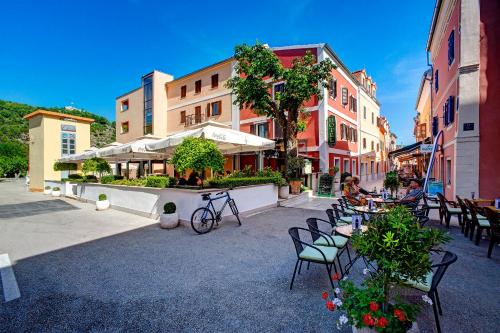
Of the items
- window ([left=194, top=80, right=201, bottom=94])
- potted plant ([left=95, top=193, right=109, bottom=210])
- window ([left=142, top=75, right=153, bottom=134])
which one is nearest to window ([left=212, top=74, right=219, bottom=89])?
window ([left=194, top=80, right=201, bottom=94])

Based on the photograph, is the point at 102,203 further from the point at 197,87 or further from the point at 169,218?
the point at 197,87

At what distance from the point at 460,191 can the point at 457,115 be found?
268cm

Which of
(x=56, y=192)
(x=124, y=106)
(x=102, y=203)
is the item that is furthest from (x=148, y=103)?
(x=102, y=203)

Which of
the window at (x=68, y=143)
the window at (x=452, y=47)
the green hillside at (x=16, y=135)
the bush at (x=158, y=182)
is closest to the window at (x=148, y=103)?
the window at (x=68, y=143)

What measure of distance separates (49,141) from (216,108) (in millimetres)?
14195

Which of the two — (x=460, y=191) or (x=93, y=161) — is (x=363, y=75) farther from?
(x=93, y=161)

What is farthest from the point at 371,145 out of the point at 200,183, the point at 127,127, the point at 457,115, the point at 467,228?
the point at 127,127

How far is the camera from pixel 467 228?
575 cm

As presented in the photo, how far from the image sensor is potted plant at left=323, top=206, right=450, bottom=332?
1.87 metres

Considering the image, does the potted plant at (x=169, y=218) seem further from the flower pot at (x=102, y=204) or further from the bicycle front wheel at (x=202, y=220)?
the flower pot at (x=102, y=204)

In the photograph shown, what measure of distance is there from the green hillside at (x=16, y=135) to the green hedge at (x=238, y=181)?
3874 cm

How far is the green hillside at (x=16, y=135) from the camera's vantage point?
40000 millimetres

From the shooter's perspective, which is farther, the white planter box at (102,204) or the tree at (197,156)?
the white planter box at (102,204)

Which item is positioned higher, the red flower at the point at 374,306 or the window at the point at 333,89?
the window at the point at 333,89
